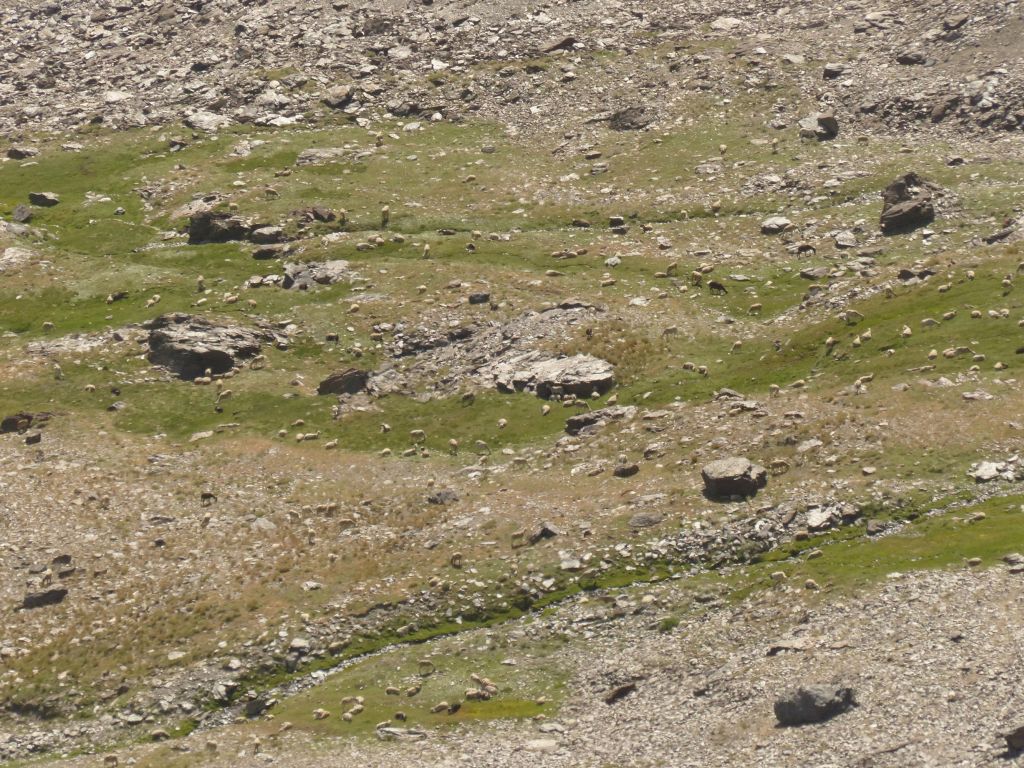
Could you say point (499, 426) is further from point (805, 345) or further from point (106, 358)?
point (106, 358)

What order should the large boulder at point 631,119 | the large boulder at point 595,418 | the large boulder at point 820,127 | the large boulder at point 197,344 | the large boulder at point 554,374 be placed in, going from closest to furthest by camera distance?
the large boulder at point 595,418 → the large boulder at point 554,374 → the large boulder at point 197,344 → the large boulder at point 820,127 → the large boulder at point 631,119

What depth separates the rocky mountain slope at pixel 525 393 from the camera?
42.0 m

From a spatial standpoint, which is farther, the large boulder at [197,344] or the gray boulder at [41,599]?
the large boulder at [197,344]

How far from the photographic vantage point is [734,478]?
166 ft

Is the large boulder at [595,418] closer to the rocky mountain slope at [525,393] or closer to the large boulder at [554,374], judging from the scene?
the rocky mountain slope at [525,393]

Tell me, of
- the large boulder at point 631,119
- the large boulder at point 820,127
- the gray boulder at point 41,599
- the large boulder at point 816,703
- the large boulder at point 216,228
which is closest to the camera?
the large boulder at point 816,703

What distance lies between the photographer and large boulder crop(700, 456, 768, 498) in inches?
1992

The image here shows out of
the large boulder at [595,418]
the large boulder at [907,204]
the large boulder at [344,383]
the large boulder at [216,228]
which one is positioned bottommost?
the large boulder at [344,383]

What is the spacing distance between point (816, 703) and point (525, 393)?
109ft

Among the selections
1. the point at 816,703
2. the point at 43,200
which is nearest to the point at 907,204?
the point at 816,703

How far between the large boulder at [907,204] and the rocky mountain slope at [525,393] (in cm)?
34

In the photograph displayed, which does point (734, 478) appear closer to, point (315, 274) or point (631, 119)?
point (315, 274)

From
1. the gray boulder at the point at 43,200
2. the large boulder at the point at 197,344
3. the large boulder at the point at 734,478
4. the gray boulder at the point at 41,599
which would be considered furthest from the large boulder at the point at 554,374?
the gray boulder at the point at 43,200

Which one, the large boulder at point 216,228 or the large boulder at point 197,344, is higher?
the large boulder at point 216,228
